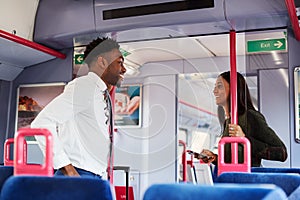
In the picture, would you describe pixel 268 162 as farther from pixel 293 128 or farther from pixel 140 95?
pixel 140 95

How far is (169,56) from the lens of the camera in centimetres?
593

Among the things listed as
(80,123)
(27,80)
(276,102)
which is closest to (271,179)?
(80,123)

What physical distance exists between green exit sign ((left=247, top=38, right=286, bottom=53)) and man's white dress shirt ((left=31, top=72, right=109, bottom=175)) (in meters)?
2.10

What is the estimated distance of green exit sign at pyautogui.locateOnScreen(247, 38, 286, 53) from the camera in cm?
420

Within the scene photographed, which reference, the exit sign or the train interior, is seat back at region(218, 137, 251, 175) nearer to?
the train interior

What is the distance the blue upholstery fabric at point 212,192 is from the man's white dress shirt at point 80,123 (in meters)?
1.25

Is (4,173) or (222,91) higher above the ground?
(222,91)

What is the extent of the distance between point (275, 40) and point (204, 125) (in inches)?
81.3

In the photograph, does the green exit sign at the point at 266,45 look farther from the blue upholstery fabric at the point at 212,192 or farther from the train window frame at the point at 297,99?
the blue upholstery fabric at the point at 212,192

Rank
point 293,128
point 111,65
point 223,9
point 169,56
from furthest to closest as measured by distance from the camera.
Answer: point 169,56, point 293,128, point 223,9, point 111,65

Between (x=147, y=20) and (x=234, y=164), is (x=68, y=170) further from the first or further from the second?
(x=147, y=20)

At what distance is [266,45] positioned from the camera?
4.27 meters

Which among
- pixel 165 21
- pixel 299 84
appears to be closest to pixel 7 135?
pixel 165 21

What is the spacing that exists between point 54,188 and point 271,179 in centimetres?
97
